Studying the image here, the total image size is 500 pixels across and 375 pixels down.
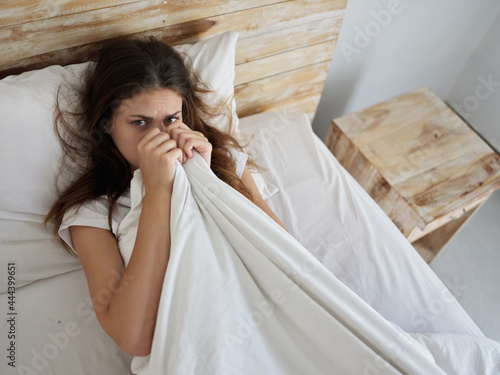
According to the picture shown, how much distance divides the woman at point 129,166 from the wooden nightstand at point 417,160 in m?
0.53

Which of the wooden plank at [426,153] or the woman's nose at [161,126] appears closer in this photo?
the woman's nose at [161,126]

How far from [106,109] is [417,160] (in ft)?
3.32

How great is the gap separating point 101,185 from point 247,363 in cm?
52

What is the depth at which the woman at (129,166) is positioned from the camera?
791mm

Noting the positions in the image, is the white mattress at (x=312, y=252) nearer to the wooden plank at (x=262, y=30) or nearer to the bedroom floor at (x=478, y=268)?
the wooden plank at (x=262, y=30)

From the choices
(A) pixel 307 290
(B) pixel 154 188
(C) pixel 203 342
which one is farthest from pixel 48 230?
(A) pixel 307 290

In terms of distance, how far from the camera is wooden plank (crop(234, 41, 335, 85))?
4.27 ft

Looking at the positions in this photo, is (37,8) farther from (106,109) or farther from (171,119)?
(171,119)

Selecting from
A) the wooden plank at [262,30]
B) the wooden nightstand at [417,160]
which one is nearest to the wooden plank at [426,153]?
the wooden nightstand at [417,160]

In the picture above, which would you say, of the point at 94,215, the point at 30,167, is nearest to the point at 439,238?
the point at 94,215

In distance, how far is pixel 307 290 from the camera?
811 millimetres

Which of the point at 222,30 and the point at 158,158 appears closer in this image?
the point at 158,158

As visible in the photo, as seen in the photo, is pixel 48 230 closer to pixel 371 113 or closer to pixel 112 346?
pixel 112 346

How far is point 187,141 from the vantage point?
88 centimetres
